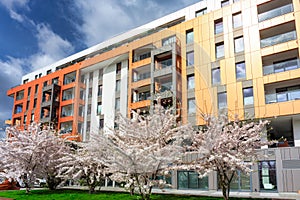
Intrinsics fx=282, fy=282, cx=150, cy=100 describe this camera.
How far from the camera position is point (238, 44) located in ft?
87.0

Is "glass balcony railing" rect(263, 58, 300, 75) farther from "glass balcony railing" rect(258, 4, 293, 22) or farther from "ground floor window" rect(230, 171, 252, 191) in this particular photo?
"ground floor window" rect(230, 171, 252, 191)

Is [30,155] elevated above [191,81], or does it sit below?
below

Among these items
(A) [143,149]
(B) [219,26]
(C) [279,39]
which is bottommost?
(A) [143,149]

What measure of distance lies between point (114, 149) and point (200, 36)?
20.9 metres

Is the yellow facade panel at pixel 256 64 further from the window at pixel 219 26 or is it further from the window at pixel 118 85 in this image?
the window at pixel 118 85

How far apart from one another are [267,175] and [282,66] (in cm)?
899

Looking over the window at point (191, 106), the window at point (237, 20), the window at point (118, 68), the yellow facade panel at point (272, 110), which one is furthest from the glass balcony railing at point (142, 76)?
the yellow facade panel at point (272, 110)

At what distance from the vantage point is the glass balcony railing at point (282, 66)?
22.9m

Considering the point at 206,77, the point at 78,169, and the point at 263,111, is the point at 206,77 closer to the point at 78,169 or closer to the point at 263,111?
the point at 263,111

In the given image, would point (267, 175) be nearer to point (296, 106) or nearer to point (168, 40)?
point (296, 106)

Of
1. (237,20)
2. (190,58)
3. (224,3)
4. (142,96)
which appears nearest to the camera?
(237,20)

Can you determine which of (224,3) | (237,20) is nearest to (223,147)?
(237,20)

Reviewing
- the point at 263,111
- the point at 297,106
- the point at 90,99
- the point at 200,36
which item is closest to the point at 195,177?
the point at 263,111

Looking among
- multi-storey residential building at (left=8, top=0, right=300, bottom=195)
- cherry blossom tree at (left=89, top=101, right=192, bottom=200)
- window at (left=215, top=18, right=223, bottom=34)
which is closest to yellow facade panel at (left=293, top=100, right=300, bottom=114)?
multi-storey residential building at (left=8, top=0, right=300, bottom=195)
